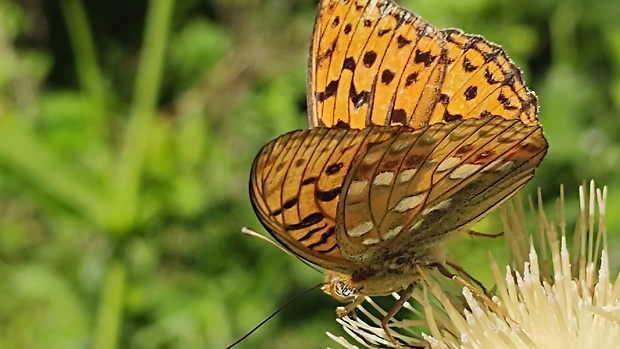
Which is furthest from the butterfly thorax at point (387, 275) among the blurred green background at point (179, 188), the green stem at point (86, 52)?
the green stem at point (86, 52)

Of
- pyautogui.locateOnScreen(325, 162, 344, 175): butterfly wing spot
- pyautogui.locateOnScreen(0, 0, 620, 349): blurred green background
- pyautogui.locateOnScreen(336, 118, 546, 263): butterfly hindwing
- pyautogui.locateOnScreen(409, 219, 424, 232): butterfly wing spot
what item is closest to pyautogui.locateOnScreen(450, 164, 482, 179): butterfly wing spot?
pyautogui.locateOnScreen(336, 118, 546, 263): butterfly hindwing

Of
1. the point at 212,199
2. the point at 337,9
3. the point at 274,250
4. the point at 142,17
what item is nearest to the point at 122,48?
the point at 142,17

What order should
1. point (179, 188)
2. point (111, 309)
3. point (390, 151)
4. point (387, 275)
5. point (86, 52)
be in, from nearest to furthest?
point (390, 151) < point (387, 275) < point (111, 309) < point (86, 52) < point (179, 188)

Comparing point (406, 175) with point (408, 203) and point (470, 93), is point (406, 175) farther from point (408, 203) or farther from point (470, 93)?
point (470, 93)

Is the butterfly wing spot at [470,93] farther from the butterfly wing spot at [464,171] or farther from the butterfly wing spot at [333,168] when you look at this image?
the butterfly wing spot at [333,168]

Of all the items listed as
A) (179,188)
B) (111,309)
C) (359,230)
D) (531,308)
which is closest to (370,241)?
(359,230)
